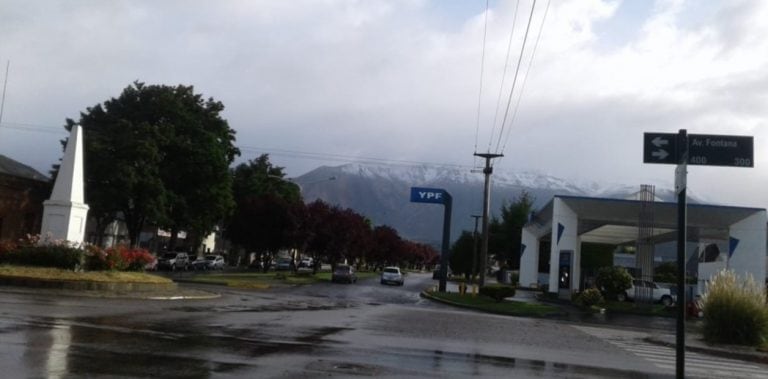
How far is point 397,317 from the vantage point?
24.3m

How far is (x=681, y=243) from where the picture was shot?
424 inches

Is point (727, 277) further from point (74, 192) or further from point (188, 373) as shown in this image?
point (74, 192)

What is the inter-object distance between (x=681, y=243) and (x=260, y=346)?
286 inches

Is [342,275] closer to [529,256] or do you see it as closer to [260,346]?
[529,256]

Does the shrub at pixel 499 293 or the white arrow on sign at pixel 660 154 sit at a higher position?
the white arrow on sign at pixel 660 154

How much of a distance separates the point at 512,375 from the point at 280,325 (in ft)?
24.1

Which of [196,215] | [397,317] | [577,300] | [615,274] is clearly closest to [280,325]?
[397,317]

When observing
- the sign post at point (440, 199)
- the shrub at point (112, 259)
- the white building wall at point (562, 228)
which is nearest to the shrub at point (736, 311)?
the shrub at point (112, 259)

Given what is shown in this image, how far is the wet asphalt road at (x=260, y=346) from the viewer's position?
10.3 metres

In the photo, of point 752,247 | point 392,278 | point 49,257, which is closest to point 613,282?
point 752,247

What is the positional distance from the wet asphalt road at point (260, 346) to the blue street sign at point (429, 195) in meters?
31.7

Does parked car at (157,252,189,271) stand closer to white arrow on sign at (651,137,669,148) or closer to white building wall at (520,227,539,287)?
white building wall at (520,227,539,287)

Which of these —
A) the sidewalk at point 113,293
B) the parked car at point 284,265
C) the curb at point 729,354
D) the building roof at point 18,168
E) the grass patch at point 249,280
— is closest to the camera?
the curb at point 729,354

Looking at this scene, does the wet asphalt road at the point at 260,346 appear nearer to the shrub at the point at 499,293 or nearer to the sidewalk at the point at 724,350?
the sidewalk at the point at 724,350
